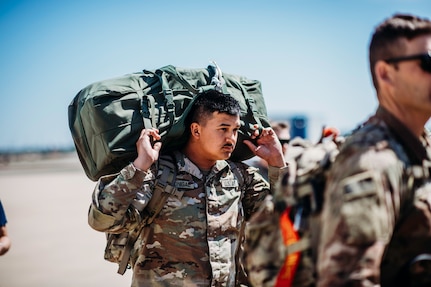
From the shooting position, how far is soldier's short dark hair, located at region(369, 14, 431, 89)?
222 centimetres

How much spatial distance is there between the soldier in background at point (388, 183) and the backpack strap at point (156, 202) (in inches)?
81.7

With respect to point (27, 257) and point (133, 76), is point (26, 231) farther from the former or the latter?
point (133, 76)

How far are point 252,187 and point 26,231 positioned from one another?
10.9 metres

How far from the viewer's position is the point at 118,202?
385 centimetres

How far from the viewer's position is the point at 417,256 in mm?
2098

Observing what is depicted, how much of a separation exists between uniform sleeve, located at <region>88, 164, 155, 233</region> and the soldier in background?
77.0 inches

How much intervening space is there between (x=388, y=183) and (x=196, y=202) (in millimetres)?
2354

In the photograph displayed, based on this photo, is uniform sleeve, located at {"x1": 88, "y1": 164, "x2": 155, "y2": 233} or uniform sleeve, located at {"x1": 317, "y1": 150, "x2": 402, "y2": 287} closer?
uniform sleeve, located at {"x1": 317, "y1": 150, "x2": 402, "y2": 287}

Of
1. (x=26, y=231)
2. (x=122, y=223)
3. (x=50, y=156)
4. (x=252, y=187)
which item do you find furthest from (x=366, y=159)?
(x=50, y=156)

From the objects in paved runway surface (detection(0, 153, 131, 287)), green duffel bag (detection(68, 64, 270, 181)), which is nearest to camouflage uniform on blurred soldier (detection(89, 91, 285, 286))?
green duffel bag (detection(68, 64, 270, 181))

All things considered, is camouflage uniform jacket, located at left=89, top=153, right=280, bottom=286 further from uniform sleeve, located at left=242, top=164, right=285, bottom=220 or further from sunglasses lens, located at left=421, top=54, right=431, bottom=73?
sunglasses lens, located at left=421, top=54, right=431, bottom=73

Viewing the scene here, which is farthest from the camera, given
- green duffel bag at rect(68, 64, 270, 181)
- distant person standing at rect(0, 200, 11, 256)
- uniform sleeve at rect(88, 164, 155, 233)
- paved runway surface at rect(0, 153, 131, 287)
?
paved runway surface at rect(0, 153, 131, 287)

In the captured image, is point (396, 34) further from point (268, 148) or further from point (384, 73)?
point (268, 148)

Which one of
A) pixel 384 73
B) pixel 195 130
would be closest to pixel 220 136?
pixel 195 130
